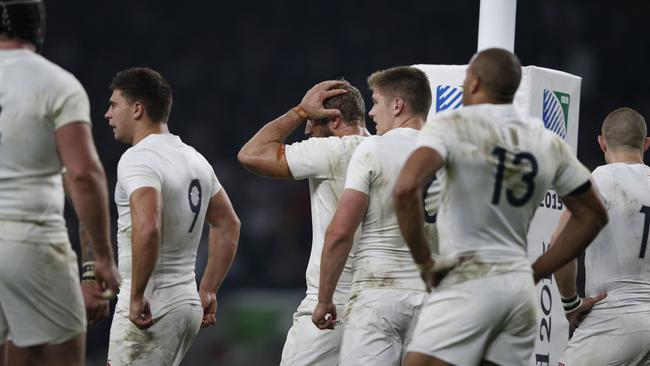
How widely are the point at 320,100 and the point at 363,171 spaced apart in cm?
77

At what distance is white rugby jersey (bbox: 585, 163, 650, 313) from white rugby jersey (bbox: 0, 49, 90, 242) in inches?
125

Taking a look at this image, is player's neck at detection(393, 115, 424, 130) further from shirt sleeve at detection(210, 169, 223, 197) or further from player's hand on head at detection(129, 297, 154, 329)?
player's hand on head at detection(129, 297, 154, 329)

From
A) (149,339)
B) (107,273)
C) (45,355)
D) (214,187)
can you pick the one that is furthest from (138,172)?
(45,355)

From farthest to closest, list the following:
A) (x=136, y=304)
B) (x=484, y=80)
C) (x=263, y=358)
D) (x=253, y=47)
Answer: (x=253, y=47) → (x=263, y=358) → (x=136, y=304) → (x=484, y=80)

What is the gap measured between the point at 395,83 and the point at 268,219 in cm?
837

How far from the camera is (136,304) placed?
4.81 m

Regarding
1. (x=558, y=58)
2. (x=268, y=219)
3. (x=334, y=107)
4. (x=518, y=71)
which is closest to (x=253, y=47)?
(x=268, y=219)

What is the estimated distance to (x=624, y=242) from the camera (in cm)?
577

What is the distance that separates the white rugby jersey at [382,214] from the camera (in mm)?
4898

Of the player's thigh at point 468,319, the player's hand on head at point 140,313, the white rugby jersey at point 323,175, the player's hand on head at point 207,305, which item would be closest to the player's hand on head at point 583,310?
the white rugby jersey at point 323,175

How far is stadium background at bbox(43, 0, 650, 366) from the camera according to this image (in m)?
12.9

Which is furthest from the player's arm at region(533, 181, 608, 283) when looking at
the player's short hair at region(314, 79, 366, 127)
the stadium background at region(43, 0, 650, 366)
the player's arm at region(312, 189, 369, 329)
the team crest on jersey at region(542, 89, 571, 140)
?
the stadium background at region(43, 0, 650, 366)

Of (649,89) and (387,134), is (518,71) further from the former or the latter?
(649,89)

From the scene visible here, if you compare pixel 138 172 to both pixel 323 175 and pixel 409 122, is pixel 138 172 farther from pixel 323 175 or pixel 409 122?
pixel 409 122
